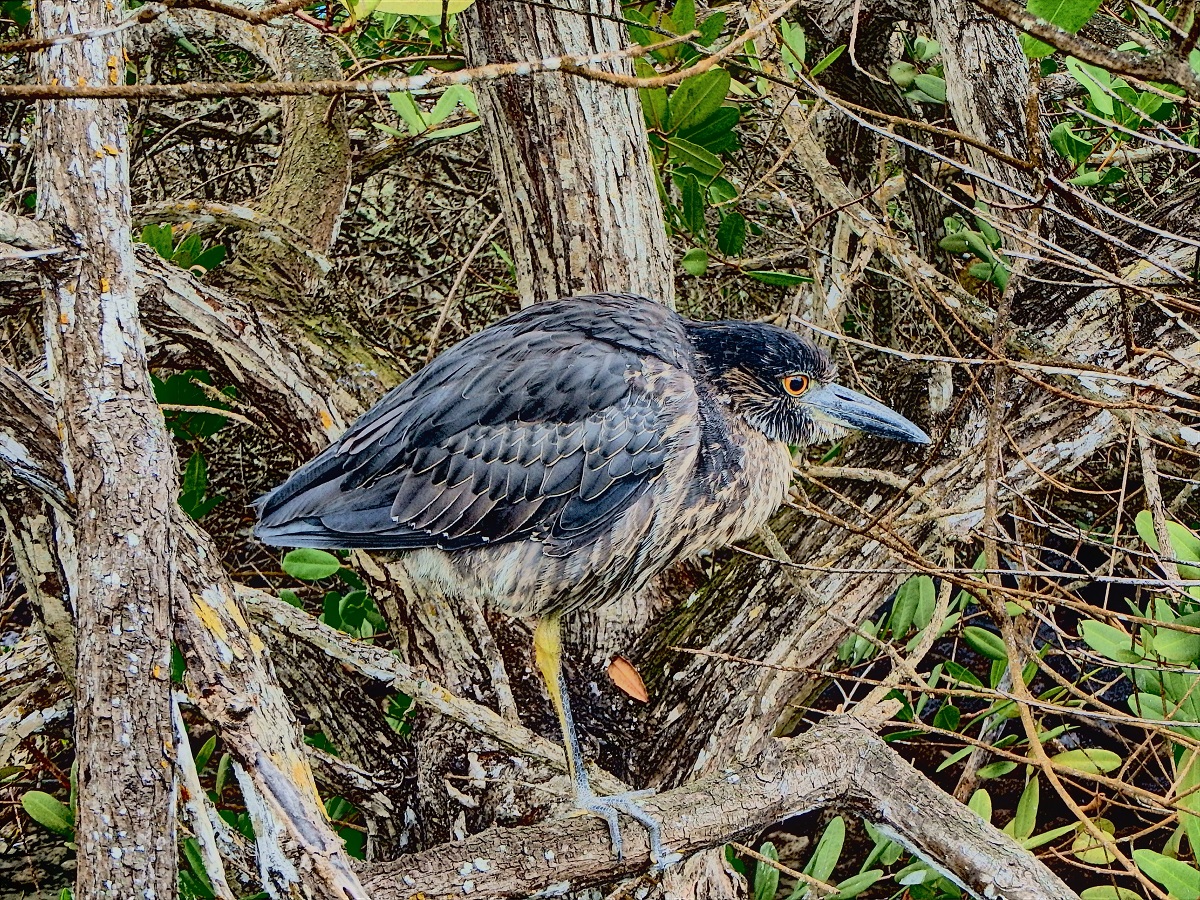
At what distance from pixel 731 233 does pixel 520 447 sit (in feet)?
3.32

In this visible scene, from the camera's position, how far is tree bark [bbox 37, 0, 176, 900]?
1.69 metres

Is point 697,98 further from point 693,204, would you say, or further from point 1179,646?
point 1179,646

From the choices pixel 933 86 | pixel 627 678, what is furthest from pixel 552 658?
pixel 933 86

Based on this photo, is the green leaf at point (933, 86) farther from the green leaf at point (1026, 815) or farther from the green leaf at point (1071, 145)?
the green leaf at point (1026, 815)

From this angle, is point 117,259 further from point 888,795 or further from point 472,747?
point 888,795

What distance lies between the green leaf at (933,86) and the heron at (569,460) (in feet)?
3.19

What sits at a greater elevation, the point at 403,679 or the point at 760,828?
the point at 403,679

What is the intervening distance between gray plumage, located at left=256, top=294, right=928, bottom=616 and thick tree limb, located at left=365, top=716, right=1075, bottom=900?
0.51m

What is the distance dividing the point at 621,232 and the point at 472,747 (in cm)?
136

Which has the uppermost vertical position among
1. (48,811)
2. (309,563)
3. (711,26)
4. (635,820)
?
(711,26)

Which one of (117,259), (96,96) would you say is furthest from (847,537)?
(96,96)

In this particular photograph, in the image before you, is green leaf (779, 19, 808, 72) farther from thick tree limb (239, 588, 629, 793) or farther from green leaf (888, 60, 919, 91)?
thick tree limb (239, 588, 629, 793)

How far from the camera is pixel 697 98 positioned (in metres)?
2.85

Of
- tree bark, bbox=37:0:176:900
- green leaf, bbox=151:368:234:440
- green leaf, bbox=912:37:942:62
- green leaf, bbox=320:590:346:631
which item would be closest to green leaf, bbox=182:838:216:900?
tree bark, bbox=37:0:176:900
